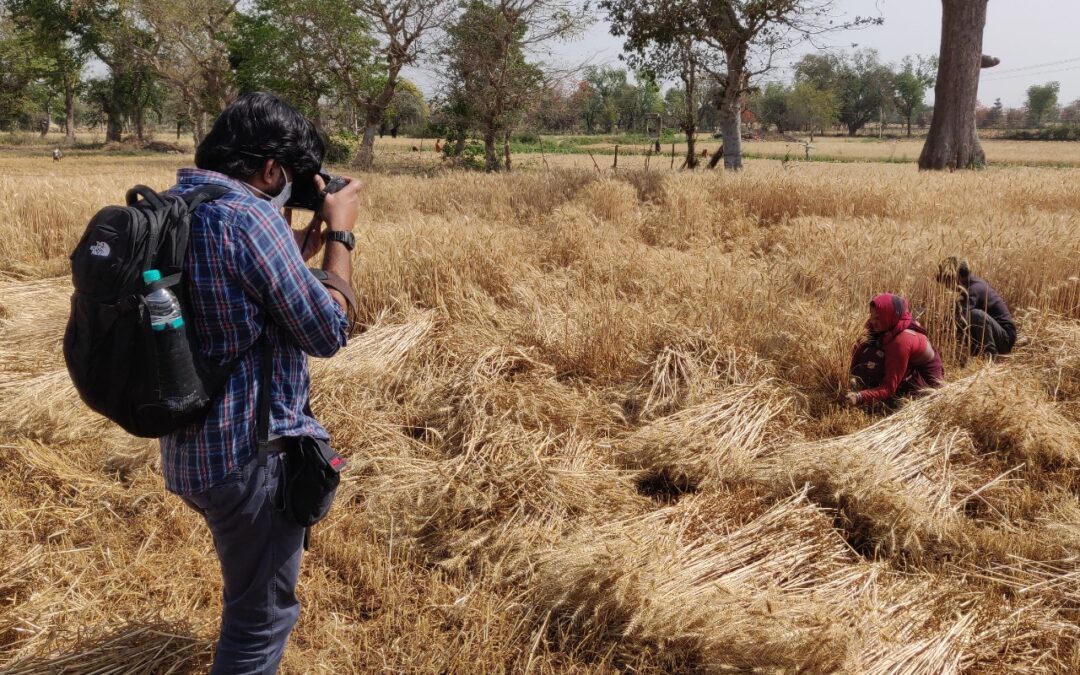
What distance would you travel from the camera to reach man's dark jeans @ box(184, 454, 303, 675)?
167 cm

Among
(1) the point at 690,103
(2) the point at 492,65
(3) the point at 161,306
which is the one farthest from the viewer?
(2) the point at 492,65

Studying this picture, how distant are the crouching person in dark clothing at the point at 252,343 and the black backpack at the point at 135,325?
46mm

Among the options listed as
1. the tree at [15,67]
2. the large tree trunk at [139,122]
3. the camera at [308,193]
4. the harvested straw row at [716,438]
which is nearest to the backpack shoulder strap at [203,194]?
the camera at [308,193]

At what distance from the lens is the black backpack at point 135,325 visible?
1436 mm

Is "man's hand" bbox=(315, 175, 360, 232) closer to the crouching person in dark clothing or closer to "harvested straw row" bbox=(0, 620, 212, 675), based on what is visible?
the crouching person in dark clothing

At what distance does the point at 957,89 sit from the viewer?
53.6 ft

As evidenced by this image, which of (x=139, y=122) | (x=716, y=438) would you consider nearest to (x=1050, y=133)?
(x=139, y=122)

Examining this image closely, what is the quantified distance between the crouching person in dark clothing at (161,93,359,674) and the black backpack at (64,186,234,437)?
0.05 metres

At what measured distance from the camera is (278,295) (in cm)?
158

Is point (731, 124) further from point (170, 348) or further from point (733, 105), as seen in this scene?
point (170, 348)

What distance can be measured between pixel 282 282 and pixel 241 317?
126mm

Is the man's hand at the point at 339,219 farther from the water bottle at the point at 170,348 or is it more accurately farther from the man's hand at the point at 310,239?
the water bottle at the point at 170,348

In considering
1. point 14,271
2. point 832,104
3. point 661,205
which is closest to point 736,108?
point 661,205

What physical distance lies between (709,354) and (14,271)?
708cm
